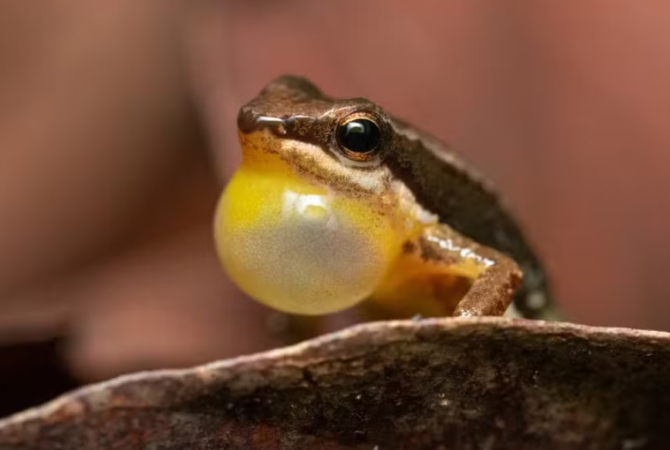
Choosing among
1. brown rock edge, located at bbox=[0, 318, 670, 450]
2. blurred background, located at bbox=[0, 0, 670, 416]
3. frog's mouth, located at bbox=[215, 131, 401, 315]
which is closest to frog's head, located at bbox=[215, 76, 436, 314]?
frog's mouth, located at bbox=[215, 131, 401, 315]

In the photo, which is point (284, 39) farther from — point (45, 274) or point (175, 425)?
point (175, 425)

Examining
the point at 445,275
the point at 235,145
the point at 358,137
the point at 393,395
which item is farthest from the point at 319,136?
the point at 235,145

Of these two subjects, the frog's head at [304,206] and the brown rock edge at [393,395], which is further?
the frog's head at [304,206]

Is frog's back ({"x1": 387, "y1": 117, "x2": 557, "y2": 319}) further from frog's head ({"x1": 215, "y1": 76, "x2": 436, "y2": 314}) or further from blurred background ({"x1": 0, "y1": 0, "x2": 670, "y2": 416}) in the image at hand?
blurred background ({"x1": 0, "y1": 0, "x2": 670, "y2": 416})

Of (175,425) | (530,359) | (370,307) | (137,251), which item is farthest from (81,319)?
(530,359)

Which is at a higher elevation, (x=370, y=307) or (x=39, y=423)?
(x=39, y=423)

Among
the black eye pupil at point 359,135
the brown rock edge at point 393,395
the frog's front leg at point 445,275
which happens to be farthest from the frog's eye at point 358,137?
the brown rock edge at point 393,395

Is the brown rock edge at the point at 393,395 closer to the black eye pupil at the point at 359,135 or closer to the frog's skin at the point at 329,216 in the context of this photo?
the frog's skin at the point at 329,216

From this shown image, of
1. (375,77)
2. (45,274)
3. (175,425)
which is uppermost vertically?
(375,77)
